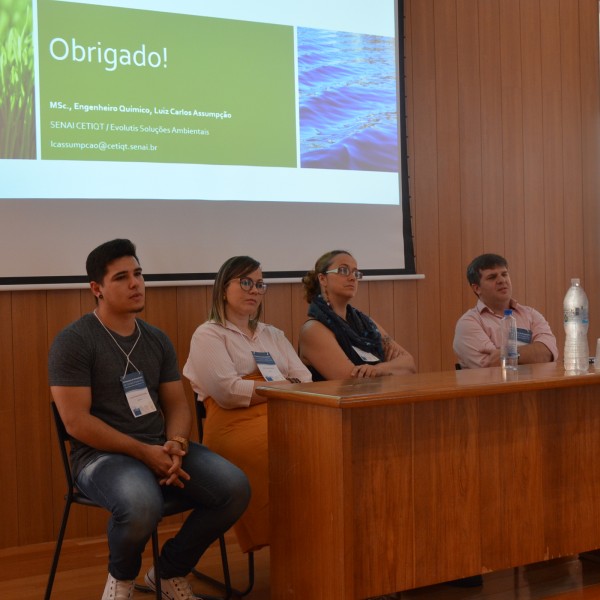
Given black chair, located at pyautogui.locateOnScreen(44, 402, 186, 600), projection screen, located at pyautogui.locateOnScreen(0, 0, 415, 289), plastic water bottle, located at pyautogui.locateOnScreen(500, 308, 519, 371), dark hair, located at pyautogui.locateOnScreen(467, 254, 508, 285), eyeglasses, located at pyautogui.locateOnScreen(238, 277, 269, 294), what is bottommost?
black chair, located at pyautogui.locateOnScreen(44, 402, 186, 600)

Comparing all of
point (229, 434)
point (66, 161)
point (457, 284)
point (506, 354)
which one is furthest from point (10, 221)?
point (457, 284)

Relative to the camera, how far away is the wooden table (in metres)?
2.47

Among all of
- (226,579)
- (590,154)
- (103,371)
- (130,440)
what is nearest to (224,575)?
(226,579)

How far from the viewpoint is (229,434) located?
317 centimetres

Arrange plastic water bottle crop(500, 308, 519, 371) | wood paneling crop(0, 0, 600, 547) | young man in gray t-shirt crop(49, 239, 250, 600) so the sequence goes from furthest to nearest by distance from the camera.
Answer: wood paneling crop(0, 0, 600, 547), plastic water bottle crop(500, 308, 519, 371), young man in gray t-shirt crop(49, 239, 250, 600)

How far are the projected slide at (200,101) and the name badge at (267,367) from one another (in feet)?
3.44

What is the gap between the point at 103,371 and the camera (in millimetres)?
2789

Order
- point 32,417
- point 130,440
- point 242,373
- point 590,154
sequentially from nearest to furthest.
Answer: point 130,440
point 242,373
point 32,417
point 590,154

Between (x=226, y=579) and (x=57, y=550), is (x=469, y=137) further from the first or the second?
(x=57, y=550)

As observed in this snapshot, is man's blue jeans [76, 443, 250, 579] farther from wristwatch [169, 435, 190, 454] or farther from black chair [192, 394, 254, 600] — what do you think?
black chair [192, 394, 254, 600]

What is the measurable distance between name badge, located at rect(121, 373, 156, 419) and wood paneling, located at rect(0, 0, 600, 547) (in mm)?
1150

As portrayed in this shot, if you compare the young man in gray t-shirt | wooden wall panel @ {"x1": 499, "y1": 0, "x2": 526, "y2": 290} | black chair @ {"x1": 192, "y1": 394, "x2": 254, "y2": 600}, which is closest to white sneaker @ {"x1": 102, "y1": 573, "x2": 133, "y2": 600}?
the young man in gray t-shirt

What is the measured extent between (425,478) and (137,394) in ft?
3.21

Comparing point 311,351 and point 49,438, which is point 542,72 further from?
point 49,438
